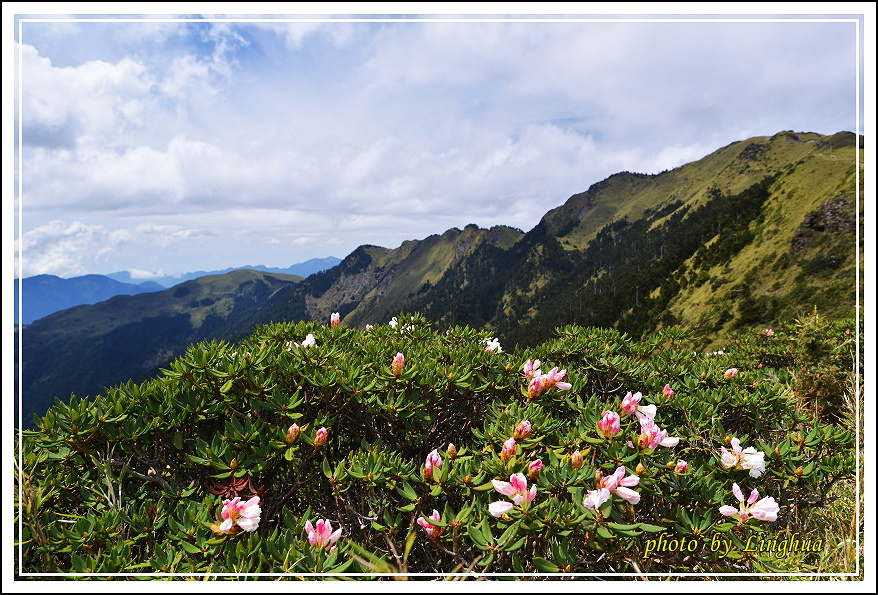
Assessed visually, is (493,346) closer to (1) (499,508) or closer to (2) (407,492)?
(2) (407,492)

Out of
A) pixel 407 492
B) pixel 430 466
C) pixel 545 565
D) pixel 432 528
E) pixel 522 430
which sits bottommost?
pixel 545 565

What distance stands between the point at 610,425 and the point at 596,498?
0.61 meters

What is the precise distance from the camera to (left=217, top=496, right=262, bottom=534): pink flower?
240cm

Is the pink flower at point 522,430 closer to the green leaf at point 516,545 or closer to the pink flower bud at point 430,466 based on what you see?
the pink flower bud at point 430,466

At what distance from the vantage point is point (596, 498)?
93.0 inches

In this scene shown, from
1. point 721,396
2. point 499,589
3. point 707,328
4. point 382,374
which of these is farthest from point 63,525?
point 707,328

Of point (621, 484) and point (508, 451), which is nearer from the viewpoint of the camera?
point (621, 484)

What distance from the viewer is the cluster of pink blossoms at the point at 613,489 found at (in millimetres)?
2371

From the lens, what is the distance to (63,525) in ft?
9.01

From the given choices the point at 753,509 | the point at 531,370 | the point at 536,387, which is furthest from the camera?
the point at 531,370

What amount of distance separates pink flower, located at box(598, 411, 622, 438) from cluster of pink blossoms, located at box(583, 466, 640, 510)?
37 cm

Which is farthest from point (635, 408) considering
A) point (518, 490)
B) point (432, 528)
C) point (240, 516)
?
point (240, 516)

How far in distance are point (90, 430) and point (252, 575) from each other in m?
1.50

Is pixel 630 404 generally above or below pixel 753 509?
above
